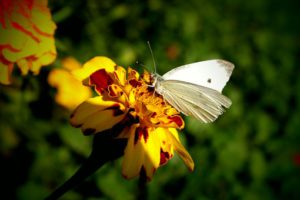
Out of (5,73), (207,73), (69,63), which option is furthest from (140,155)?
(69,63)

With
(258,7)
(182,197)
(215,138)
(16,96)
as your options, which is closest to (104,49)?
(16,96)

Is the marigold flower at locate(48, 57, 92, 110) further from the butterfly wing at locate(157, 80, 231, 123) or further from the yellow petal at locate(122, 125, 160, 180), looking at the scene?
the yellow petal at locate(122, 125, 160, 180)

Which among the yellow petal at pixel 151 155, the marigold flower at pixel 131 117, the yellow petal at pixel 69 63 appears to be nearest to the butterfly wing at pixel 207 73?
the marigold flower at pixel 131 117

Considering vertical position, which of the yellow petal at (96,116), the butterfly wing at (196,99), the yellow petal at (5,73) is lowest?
the butterfly wing at (196,99)

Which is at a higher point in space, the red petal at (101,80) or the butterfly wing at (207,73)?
the red petal at (101,80)

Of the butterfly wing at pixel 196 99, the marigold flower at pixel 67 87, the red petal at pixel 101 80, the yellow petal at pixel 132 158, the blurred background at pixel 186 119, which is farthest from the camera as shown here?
the marigold flower at pixel 67 87

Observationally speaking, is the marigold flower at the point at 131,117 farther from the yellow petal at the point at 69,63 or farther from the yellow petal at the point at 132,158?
the yellow petal at the point at 69,63

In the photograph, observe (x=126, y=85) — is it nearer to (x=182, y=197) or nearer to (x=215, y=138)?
(x=182, y=197)
